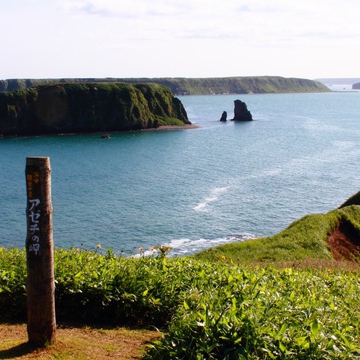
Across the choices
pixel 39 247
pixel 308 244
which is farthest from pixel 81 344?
pixel 308 244

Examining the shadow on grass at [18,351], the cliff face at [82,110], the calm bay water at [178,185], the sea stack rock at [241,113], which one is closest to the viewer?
the shadow on grass at [18,351]

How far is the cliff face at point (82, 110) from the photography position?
13075 centimetres

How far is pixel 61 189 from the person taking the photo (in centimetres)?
6519

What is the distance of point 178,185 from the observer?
2697 inches

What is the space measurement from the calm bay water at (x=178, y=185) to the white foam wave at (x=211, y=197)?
0.38 feet

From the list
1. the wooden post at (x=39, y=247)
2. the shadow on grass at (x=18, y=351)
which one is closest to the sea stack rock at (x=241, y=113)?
the wooden post at (x=39, y=247)

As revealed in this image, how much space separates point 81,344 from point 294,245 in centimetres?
2440

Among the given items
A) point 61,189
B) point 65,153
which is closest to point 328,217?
point 61,189

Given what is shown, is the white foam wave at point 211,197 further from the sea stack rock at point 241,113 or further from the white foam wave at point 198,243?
the sea stack rock at point 241,113

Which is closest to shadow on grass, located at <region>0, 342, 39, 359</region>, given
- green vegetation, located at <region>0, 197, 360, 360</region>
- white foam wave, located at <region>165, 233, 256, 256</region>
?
green vegetation, located at <region>0, 197, 360, 360</region>

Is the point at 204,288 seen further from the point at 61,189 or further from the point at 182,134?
the point at 182,134

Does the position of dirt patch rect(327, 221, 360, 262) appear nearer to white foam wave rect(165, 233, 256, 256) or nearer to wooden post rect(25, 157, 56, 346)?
white foam wave rect(165, 233, 256, 256)

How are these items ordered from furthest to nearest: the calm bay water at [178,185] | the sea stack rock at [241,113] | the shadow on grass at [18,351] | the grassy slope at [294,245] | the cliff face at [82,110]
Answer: the sea stack rock at [241,113] < the cliff face at [82,110] < the calm bay water at [178,185] < the grassy slope at [294,245] < the shadow on grass at [18,351]

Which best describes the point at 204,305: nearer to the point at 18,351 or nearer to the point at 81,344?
the point at 81,344
